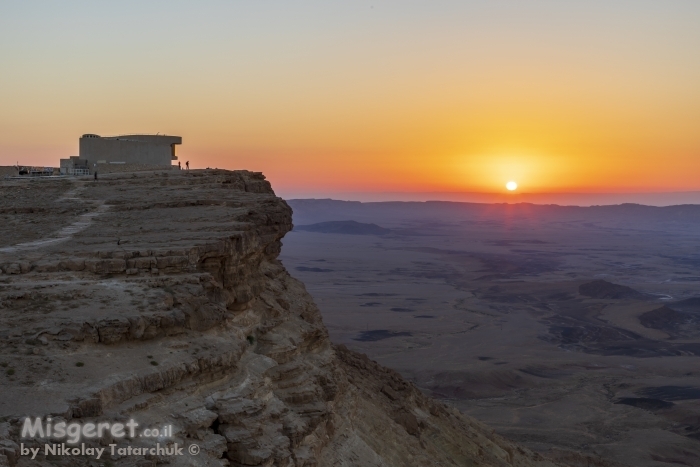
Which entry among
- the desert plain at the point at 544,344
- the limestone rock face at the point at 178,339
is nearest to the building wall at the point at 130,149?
the limestone rock face at the point at 178,339

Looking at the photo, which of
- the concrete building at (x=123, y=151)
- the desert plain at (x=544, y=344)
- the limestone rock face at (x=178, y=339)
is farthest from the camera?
the desert plain at (x=544, y=344)

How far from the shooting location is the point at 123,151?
35.0 metres

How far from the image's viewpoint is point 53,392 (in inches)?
481

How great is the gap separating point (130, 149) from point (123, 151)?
423 mm

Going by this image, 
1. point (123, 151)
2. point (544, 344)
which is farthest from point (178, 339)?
point (544, 344)

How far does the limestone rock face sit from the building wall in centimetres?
820

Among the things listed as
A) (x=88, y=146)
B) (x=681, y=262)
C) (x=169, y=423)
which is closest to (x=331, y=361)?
(x=169, y=423)

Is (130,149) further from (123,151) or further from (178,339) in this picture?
(178,339)

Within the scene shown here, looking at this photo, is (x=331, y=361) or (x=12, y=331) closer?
(x=12, y=331)

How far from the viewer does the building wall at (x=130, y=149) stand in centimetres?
3422

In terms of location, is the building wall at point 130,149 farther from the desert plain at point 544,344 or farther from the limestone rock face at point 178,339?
the desert plain at point 544,344

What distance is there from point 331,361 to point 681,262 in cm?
16133

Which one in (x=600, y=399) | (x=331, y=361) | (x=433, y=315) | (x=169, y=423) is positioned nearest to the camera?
(x=169, y=423)

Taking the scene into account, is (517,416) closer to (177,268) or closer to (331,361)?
(331,361)
